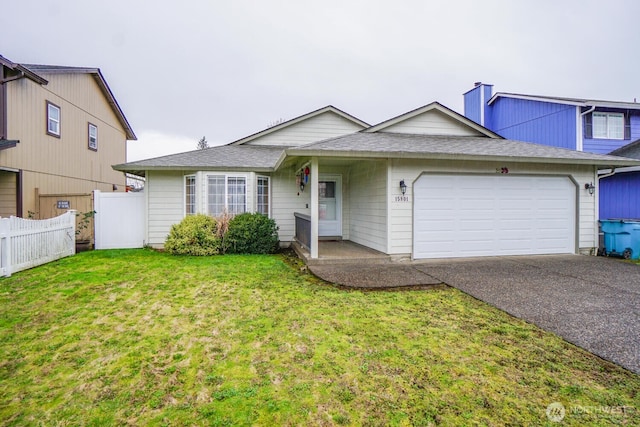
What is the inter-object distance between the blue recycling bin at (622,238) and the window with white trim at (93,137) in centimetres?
1934

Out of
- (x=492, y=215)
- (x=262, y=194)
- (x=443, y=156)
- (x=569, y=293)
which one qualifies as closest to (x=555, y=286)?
(x=569, y=293)

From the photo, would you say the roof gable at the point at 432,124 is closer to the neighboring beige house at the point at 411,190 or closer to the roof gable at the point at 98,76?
the neighboring beige house at the point at 411,190

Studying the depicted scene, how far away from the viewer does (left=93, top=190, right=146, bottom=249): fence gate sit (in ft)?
33.7

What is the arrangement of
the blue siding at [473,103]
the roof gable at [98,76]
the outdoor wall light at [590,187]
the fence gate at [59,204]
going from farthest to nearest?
A: the blue siding at [473,103], the roof gable at [98,76], the fence gate at [59,204], the outdoor wall light at [590,187]

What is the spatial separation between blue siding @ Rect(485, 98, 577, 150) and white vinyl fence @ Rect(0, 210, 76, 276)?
1887 cm

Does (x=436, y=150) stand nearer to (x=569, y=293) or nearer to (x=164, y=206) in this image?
(x=569, y=293)

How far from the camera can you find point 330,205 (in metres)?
11.3

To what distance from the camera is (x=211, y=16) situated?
11945 millimetres

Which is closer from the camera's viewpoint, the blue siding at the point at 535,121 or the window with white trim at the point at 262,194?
the window with white trim at the point at 262,194

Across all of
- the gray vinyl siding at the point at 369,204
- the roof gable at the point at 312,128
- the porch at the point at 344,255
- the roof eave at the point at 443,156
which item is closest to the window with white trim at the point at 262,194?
the porch at the point at 344,255

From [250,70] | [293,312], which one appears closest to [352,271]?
[293,312]

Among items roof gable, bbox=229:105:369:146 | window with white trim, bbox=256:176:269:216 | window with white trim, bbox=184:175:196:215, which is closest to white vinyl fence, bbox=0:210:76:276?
window with white trim, bbox=184:175:196:215

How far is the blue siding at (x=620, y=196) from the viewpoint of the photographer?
1243 cm

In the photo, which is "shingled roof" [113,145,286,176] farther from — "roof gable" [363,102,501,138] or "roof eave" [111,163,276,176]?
"roof gable" [363,102,501,138]
